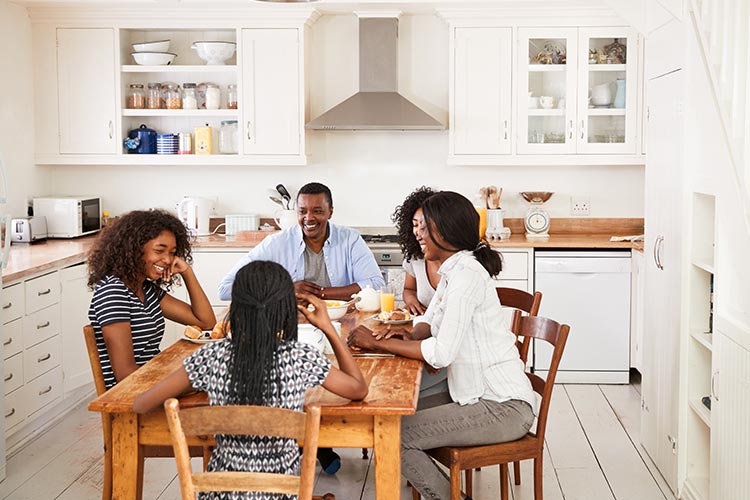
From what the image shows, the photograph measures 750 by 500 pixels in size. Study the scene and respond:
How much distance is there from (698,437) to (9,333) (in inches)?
123

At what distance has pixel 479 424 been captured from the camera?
2992mm

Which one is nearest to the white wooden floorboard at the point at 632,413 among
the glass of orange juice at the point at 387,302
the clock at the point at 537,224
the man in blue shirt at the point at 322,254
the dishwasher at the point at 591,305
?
the dishwasher at the point at 591,305

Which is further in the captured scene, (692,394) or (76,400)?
(76,400)

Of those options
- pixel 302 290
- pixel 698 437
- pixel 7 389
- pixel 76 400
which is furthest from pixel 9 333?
pixel 698 437

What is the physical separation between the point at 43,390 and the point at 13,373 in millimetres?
362

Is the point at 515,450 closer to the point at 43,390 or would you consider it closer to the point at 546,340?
the point at 546,340

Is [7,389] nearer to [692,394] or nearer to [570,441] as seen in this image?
[570,441]

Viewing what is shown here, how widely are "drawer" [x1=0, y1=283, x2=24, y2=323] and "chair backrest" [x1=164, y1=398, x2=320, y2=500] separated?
2345 mm

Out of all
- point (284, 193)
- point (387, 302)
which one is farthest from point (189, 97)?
point (387, 302)

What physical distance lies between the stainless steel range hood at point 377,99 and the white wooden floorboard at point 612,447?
1.88 meters

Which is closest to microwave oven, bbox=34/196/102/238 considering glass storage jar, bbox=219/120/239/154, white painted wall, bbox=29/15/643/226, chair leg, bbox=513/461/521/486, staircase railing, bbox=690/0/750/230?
white painted wall, bbox=29/15/643/226

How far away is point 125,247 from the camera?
10.3 ft

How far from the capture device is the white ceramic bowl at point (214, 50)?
5.95 m

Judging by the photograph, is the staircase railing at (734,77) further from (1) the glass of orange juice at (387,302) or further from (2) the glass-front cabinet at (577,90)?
(2) the glass-front cabinet at (577,90)
